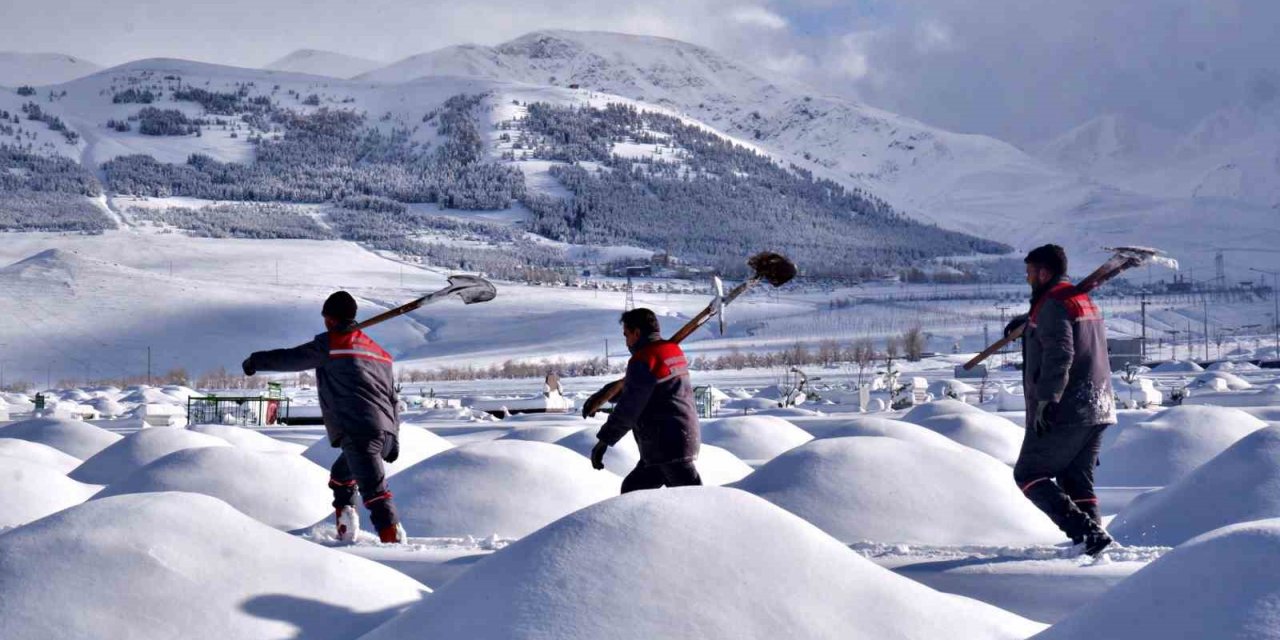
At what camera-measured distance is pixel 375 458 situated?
28.6 ft

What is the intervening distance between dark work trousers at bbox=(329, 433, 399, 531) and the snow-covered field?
261 mm

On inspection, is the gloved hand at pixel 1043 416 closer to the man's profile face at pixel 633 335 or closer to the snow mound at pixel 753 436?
the man's profile face at pixel 633 335

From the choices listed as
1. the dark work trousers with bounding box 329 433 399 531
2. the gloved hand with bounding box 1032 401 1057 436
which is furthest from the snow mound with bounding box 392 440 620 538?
the gloved hand with bounding box 1032 401 1057 436

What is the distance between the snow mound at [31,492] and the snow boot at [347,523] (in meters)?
2.99

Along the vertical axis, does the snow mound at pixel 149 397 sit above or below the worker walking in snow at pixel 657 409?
below

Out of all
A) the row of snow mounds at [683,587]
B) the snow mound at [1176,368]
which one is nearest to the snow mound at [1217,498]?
the row of snow mounds at [683,587]

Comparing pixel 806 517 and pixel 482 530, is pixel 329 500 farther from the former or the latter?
pixel 806 517

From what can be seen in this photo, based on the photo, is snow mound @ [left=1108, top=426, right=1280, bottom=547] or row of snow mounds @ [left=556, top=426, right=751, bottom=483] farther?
row of snow mounds @ [left=556, top=426, right=751, bottom=483]

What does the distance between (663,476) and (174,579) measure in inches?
105

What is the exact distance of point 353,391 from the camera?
339 inches

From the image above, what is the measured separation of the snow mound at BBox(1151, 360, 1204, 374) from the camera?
61.7m

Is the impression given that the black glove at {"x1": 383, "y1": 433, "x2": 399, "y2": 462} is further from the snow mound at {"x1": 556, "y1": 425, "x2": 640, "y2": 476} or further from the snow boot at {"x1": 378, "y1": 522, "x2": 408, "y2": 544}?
the snow mound at {"x1": 556, "y1": 425, "x2": 640, "y2": 476}

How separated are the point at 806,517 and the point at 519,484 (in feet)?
7.73

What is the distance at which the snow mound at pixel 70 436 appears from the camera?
758 inches
